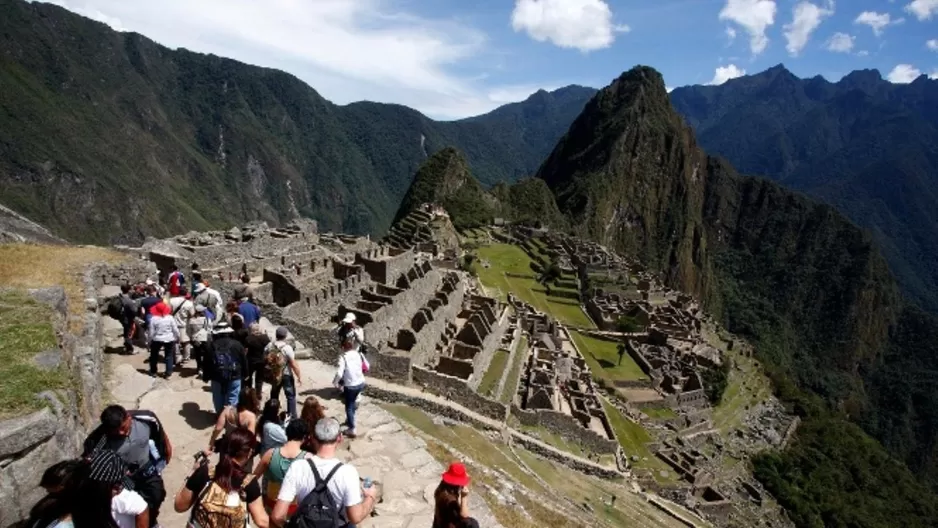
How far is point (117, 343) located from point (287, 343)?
626 cm

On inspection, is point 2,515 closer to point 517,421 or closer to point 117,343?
point 117,343

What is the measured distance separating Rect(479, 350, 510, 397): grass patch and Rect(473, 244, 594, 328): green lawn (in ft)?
79.8

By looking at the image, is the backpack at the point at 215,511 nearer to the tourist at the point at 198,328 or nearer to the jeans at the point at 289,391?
the jeans at the point at 289,391

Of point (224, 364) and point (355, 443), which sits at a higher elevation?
point (224, 364)

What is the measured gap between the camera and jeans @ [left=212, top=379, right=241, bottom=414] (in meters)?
10.7

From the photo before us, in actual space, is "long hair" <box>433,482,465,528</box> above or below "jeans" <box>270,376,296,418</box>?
above

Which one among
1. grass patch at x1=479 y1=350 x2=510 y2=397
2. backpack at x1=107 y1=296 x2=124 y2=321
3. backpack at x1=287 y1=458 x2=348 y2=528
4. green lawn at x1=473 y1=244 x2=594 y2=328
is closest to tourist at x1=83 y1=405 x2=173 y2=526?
backpack at x1=287 y1=458 x2=348 y2=528

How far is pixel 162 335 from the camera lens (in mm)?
12977

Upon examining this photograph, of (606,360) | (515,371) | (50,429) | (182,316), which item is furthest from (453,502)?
(606,360)

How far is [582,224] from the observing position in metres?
190

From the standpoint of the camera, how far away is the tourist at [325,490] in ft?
21.6

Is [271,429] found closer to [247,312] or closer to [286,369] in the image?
[286,369]

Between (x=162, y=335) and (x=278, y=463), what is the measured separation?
7.15 m

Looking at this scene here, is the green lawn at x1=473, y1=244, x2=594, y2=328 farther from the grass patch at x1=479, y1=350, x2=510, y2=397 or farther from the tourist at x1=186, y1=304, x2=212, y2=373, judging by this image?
the tourist at x1=186, y1=304, x2=212, y2=373
